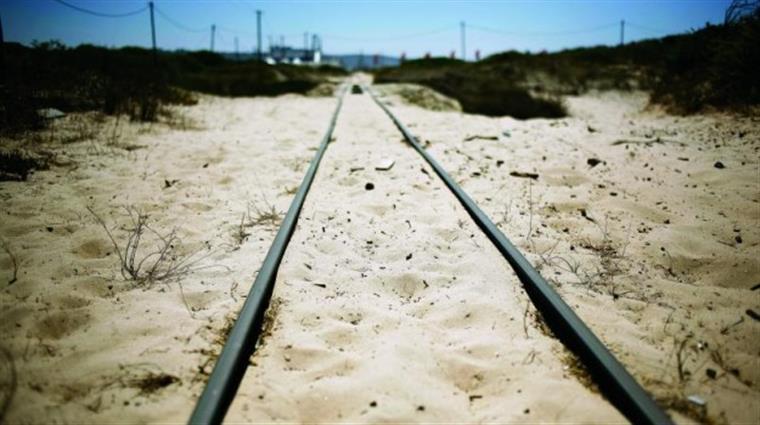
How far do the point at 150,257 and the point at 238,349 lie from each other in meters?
1.53

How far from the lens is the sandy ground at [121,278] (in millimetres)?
1744

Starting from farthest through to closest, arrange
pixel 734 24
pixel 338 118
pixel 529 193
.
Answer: pixel 338 118
pixel 734 24
pixel 529 193

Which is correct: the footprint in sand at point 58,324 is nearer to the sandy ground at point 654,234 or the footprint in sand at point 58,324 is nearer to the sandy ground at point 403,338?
the sandy ground at point 403,338

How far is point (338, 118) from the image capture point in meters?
10.2

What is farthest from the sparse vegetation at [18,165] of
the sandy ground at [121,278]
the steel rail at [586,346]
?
the steel rail at [586,346]

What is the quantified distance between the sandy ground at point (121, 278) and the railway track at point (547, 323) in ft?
0.52

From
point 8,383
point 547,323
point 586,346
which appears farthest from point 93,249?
point 586,346

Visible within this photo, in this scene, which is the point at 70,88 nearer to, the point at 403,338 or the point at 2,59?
the point at 2,59

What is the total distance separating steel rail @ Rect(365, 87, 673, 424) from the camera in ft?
5.27

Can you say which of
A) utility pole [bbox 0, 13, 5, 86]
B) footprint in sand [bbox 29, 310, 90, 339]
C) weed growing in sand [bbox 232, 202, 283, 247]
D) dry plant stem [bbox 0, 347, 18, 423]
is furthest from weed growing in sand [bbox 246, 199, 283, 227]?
utility pole [bbox 0, 13, 5, 86]

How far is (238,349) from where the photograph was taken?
1870 mm

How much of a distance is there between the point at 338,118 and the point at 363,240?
742 centimetres

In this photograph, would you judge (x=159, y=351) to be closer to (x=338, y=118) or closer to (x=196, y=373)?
(x=196, y=373)

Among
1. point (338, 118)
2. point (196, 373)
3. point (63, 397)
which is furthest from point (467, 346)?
point (338, 118)
